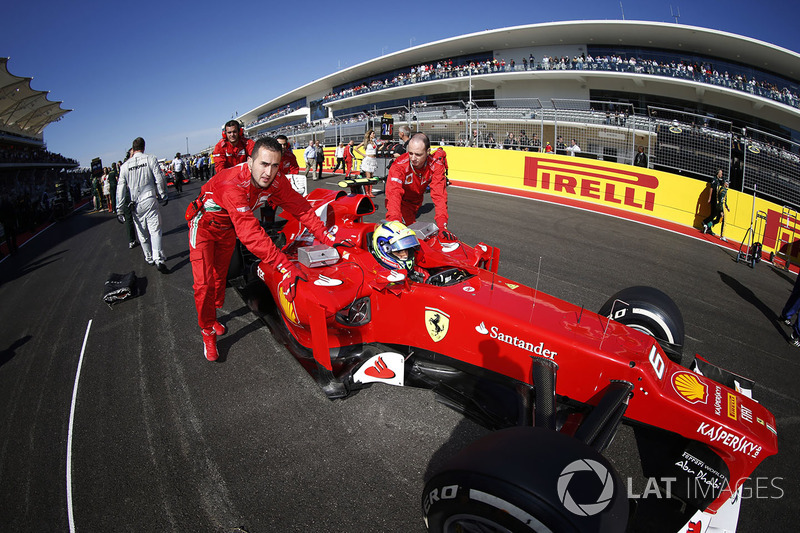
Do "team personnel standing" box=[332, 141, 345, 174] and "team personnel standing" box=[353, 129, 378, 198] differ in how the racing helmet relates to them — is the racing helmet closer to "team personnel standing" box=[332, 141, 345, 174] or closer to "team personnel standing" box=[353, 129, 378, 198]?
"team personnel standing" box=[353, 129, 378, 198]

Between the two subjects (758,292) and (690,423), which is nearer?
(690,423)

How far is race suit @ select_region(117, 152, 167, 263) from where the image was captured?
6426mm

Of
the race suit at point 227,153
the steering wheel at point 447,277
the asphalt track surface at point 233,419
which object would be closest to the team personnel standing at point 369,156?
the race suit at point 227,153

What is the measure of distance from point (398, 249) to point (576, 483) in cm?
203

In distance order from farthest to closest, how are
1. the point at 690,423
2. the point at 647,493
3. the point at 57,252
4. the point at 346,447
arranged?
the point at 57,252, the point at 346,447, the point at 647,493, the point at 690,423

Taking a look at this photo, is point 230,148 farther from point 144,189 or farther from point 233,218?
point 233,218

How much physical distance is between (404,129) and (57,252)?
8.90 metres

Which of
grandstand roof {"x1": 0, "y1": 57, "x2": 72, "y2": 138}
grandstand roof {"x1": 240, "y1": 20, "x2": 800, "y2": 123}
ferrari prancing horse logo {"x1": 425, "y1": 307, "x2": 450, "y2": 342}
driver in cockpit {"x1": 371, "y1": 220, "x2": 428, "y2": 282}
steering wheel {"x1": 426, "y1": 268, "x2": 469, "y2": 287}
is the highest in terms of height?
grandstand roof {"x1": 0, "y1": 57, "x2": 72, "y2": 138}

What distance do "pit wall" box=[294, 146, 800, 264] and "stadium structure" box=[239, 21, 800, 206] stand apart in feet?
2.55

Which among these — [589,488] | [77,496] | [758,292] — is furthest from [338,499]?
[758,292]

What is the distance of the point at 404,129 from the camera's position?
10852 mm

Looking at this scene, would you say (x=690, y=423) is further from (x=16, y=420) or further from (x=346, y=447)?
(x=16, y=420)

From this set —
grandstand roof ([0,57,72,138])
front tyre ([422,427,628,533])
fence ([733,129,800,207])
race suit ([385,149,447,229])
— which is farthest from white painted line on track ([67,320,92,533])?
grandstand roof ([0,57,72,138])

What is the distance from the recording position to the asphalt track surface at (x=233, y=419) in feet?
8.42
